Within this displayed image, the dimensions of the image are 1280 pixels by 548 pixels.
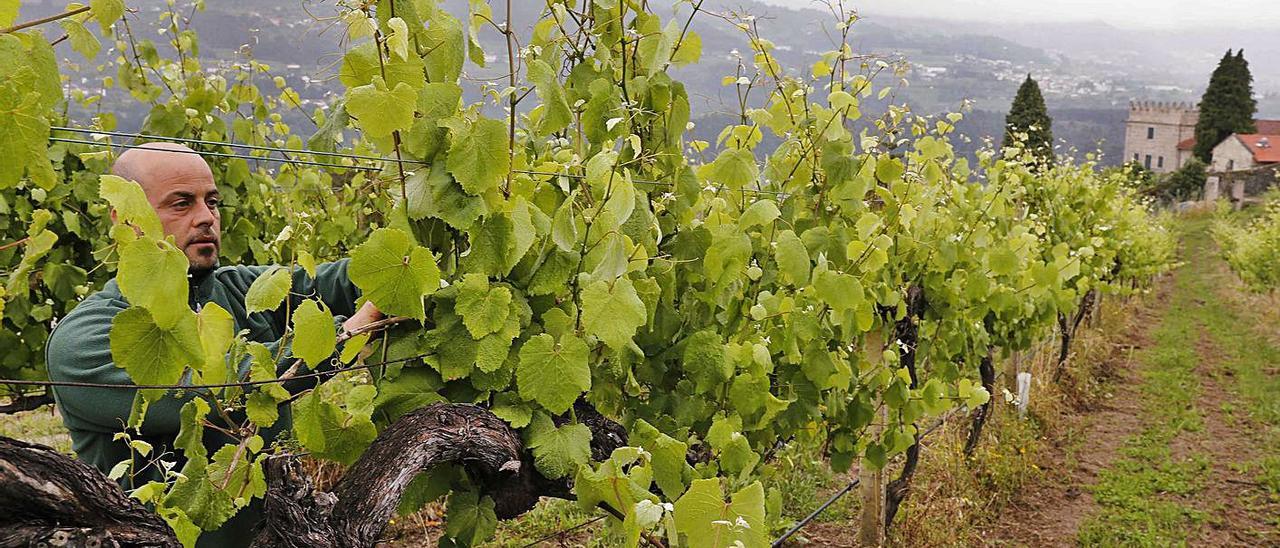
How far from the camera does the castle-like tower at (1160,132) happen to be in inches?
2721

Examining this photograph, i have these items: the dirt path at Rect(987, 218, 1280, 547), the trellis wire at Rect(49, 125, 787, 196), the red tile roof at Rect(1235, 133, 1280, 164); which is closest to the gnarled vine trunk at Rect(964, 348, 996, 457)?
the dirt path at Rect(987, 218, 1280, 547)

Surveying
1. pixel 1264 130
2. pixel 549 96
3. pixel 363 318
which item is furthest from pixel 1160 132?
pixel 363 318

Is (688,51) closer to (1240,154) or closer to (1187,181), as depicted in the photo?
(1187,181)

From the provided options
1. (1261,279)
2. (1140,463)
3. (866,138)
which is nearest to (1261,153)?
(1261,279)

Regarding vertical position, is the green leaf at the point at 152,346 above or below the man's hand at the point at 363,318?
above

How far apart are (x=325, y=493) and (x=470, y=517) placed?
0.46 m

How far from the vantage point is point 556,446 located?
66.6 inches

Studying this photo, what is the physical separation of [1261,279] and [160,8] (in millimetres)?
16800

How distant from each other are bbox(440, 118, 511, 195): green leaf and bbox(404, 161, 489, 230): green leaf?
3 cm

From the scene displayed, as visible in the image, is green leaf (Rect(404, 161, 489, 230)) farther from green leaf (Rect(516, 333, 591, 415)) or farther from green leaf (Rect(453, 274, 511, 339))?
green leaf (Rect(516, 333, 591, 415))

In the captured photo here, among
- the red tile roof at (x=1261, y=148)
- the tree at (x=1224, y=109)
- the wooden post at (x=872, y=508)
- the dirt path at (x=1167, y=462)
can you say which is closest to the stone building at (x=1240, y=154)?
the red tile roof at (x=1261, y=148)

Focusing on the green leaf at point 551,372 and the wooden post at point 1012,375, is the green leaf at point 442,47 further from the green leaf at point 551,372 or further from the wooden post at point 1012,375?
the wooden post at point 1012,375

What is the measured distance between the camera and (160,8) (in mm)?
4297

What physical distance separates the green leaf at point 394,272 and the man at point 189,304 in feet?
0.72
